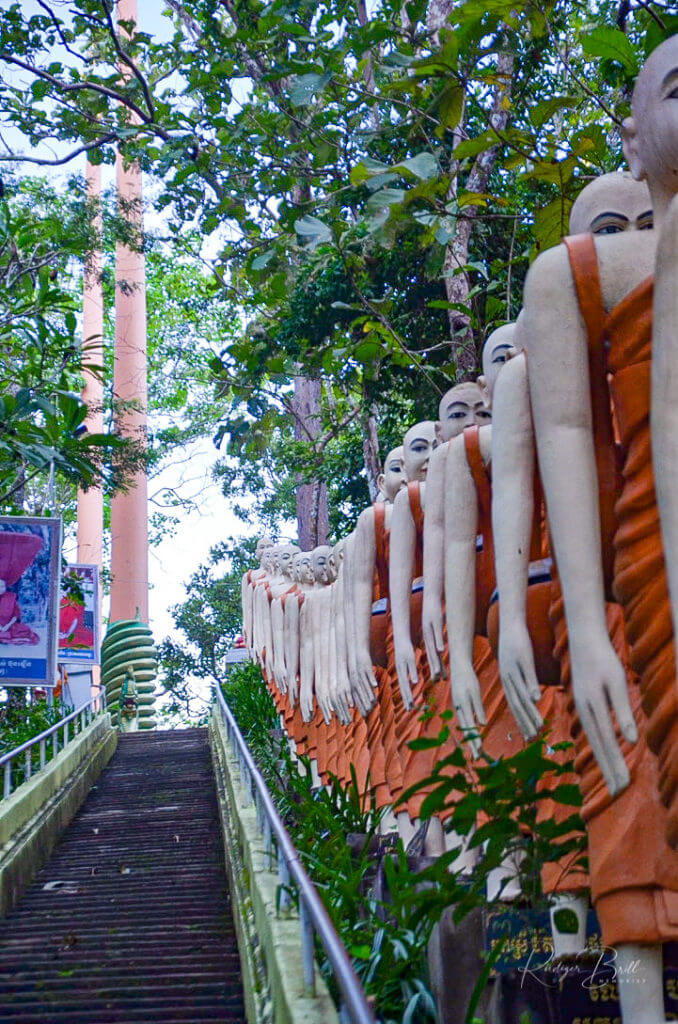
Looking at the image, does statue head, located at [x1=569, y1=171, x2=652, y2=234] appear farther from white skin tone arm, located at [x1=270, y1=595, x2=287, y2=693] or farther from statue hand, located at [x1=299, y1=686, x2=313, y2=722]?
white skin tone arm, located at [x1=270, y1=595, x2=287, y2=693]

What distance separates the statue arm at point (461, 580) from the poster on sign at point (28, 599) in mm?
6515

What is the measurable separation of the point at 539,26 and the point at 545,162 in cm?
67

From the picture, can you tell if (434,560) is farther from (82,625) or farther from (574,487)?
(82,625)

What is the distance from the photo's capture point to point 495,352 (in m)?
4.84

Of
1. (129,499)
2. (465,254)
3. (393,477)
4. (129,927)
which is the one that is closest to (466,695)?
(393,477)

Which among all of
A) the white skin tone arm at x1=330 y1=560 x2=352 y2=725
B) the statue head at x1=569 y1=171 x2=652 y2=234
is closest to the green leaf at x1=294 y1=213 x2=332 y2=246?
the white skin tone arm at x1=330 y1=560 x2=352 y2=725

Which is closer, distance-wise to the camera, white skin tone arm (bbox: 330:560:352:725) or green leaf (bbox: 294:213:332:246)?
green leaf (bbox: 294:213:332:246)

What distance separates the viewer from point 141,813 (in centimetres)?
1155

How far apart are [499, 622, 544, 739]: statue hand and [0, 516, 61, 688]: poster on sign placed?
7638mm

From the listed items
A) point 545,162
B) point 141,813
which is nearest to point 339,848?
point 545,162

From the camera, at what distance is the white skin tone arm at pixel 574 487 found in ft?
9.60

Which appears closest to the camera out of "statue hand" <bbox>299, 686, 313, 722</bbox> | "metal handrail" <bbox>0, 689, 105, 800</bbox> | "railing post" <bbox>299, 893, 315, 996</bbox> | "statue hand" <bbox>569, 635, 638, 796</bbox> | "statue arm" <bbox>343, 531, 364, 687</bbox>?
"statue hand" <bbox>569, 635, 638, 796</bbox>

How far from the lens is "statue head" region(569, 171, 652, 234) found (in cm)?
357

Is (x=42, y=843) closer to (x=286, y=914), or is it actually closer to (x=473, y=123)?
(x=286, y=914)
